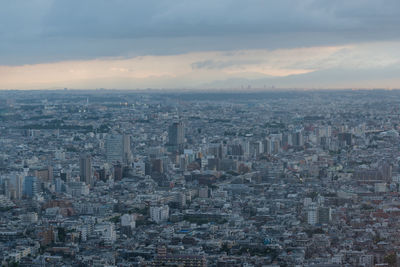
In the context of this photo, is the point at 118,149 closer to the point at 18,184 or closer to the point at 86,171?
the point at 86,171

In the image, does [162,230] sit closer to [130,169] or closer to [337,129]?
[130,169]

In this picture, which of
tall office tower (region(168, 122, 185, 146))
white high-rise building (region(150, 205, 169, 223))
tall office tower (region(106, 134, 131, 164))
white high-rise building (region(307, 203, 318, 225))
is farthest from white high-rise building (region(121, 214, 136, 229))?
tall office tower (region(168, 122, 185, 146))

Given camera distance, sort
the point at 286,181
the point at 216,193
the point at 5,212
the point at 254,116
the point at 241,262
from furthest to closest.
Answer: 1. the point at 254,116
2. the point at 286,181
3. the point at 216,193
4. the point at 5,212
5. the point at 241,262

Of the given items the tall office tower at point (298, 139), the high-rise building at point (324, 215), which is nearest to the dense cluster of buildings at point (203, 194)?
the high-rise building at point (324, 215)

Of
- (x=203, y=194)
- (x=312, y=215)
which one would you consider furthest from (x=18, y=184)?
(x=312, y=215)

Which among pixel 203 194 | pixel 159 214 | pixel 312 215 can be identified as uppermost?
pixel 312 215

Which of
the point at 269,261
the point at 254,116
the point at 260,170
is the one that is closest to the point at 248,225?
the point at 269,261
